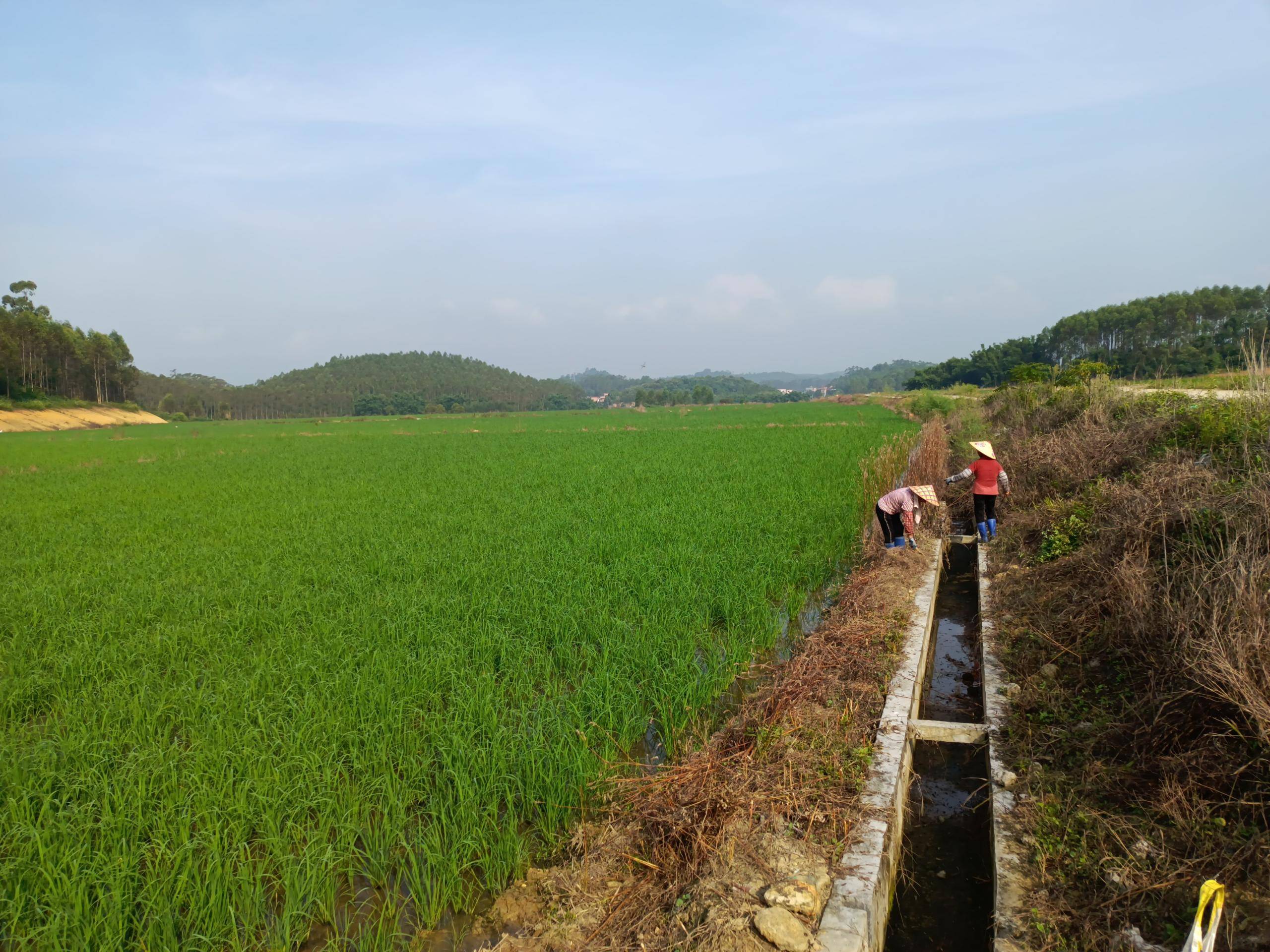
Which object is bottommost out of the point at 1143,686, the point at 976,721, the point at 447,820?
the point at 976,721

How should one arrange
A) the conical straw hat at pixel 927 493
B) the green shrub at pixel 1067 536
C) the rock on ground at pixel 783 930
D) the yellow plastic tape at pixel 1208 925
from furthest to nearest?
the conical straw hat at pixel 927 493 → the green shrub at pixel 1067 536 → the rock on ground at pixel 783 930 → the yellow plastic tape at pixel 1208 925

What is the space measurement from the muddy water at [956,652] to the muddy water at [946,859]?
0.48 m

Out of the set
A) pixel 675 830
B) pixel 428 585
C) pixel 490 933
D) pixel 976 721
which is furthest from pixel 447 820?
pixel 428 585

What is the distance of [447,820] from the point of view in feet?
9.09

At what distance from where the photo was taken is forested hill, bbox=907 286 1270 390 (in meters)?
39.9

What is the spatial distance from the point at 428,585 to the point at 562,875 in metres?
3.89

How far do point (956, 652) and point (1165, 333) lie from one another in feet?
190

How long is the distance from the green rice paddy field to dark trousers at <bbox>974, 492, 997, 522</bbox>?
143 cm

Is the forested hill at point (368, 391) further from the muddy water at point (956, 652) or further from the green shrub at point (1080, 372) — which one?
the muddy water at point (956, 652)

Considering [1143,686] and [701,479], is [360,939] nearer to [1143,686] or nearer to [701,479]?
[1143,686]

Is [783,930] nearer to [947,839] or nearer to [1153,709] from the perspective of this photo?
[947,839]

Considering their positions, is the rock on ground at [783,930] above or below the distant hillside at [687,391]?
below

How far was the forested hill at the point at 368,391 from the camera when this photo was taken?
80.9 m

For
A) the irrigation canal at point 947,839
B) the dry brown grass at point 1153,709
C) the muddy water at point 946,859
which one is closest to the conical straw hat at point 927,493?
the dry brown grass at point 1153,709
